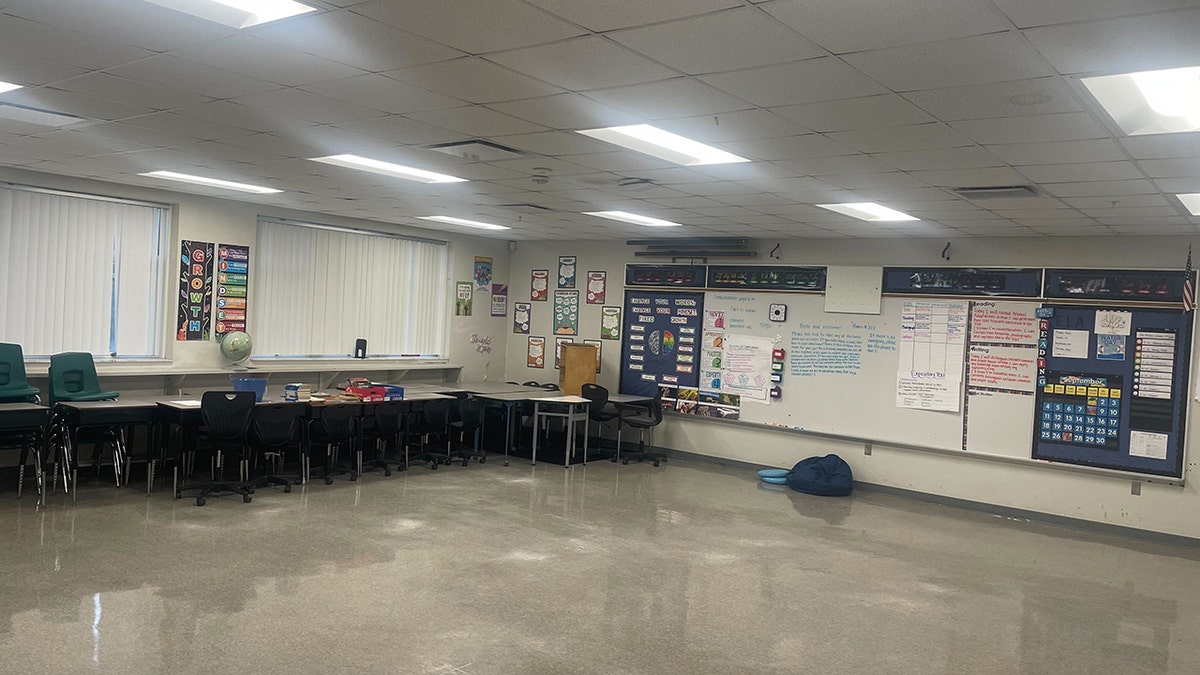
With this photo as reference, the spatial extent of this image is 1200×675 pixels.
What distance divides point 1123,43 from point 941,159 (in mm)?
1938

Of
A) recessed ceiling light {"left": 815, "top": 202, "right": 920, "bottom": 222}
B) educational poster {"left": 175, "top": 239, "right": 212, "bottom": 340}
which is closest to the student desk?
educational poster {"left": 175, "top": 239, "right": 212, "bottom": 340}

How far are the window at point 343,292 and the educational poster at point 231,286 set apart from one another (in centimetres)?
12

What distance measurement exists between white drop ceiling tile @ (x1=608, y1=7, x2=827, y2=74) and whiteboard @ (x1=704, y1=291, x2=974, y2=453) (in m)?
5.88

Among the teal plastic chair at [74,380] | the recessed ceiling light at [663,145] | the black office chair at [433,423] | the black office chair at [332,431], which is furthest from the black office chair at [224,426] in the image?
the recessed ceiling light at [663,145]

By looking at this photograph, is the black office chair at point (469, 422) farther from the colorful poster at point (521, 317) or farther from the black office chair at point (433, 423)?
the colorful poster at point (521, 317)

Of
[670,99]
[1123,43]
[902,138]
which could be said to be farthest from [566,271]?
[1123,43]

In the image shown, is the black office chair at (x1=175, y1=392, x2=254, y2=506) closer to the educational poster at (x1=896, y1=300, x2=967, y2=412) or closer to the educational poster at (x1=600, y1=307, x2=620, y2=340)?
the educational poster at (x1=600, y1=307, x2=620, y2=340)

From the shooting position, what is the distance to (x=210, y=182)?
23.7 ft

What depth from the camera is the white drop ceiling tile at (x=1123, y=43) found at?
258 centimetres

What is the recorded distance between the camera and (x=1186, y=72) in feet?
10.4

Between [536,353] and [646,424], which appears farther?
[536,353]

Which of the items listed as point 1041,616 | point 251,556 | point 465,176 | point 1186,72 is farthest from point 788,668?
point 465,176

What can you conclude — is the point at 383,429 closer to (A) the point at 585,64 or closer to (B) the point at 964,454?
(B) the point at 964,454

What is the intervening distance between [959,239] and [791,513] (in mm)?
3042
